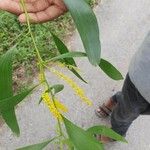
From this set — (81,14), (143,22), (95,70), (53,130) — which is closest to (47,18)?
(81,14)

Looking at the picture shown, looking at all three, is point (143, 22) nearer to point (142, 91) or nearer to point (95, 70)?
point (95, 70)

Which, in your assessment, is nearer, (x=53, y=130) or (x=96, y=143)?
(x=96, y=143)

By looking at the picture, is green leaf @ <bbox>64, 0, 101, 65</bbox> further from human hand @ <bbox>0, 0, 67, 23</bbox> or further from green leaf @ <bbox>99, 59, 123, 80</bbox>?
human hand @ <bbox>0, 0, 67, 23</bbox>

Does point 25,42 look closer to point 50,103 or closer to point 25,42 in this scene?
point 25,42

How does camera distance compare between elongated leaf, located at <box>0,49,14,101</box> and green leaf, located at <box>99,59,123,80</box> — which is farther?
green leaf, located at <box>99,59,123,80</box>

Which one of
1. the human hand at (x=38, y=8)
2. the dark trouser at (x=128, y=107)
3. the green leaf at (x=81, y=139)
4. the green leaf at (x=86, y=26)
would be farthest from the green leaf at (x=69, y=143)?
the dark trouser at (x=128, y=107)

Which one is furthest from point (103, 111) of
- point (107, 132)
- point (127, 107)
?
point (107, 132)

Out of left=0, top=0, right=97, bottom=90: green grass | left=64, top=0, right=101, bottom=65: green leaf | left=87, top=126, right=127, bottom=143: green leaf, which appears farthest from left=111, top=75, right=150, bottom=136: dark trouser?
left=64, top=0, right=101, bottom=65: green leaf

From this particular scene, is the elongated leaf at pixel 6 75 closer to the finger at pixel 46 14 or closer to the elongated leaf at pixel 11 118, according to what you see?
the elongated leaf at pixel 11 118
